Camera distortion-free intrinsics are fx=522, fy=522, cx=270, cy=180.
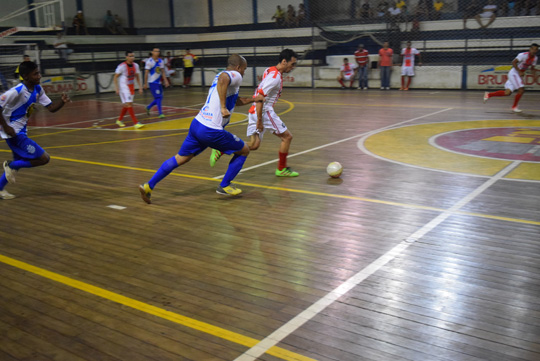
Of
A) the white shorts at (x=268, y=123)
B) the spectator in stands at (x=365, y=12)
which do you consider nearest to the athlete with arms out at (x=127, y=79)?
the white shorts at (x=268, y=123)

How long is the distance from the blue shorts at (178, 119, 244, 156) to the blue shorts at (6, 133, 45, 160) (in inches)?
93.9

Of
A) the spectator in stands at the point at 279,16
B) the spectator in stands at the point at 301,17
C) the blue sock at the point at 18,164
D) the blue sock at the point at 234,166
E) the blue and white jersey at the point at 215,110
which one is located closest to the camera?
the blue and white jersey at the point at 215,110

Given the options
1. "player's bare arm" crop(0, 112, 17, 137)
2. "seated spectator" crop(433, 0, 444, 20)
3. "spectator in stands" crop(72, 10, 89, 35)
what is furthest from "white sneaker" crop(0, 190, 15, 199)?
"spectator in stands" crop(72, 10, 89, 35)

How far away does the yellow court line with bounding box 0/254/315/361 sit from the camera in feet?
11.9

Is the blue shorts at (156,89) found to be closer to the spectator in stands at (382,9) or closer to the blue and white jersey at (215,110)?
the blue and white jersey at (215,110)

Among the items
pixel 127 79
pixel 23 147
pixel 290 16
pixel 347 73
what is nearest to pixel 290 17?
pixel 290 16

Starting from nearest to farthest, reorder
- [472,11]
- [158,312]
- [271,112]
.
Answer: [158,312] → [271,112] → [472,11]

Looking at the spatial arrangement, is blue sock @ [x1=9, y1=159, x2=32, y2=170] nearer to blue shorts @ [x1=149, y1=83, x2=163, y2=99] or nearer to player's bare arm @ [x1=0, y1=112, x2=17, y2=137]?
player's bare arm @ [x1=0, y1=112, x2=17, y2=137]

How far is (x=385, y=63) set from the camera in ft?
80.9

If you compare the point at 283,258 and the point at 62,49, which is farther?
the point at 62,49

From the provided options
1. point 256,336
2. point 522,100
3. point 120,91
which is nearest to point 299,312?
point 256,336

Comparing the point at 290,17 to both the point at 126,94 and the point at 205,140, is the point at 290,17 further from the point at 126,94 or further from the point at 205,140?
the point at 205,140

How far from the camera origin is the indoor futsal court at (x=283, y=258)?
12.4 ft

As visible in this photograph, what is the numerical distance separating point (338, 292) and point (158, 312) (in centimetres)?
152
